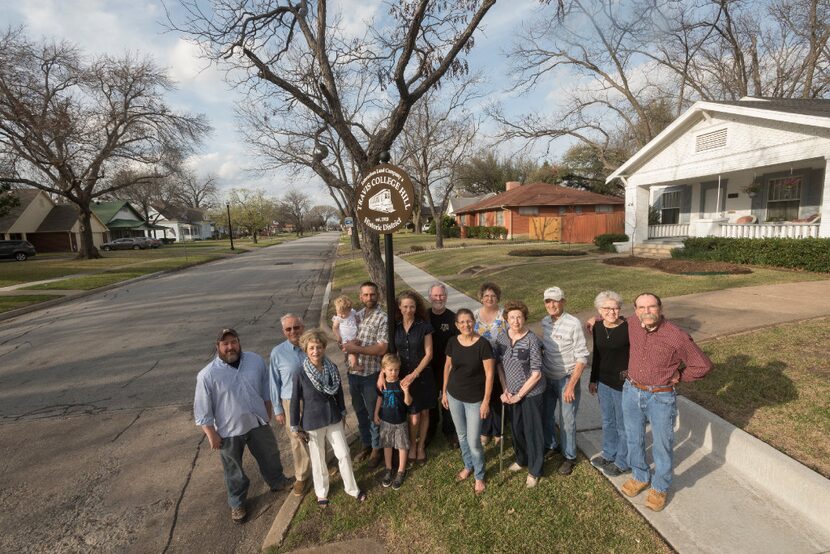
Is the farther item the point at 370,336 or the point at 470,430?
the point at 370,336

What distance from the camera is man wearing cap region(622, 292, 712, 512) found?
300 cm

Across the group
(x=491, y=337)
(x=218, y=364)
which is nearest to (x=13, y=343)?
(x=218, y=364)

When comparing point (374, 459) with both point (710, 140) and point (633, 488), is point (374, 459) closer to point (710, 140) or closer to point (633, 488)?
point (633, 488)

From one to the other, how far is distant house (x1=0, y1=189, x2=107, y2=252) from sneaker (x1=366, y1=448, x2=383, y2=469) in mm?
46605

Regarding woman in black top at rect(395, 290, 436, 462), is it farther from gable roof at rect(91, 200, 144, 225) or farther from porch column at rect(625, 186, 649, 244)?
gable roof at rect(91, 200, 144, 225)

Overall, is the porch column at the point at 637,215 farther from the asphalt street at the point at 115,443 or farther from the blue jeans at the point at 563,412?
the blue jeans at the point at 563,412

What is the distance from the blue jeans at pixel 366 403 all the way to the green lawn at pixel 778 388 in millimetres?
3410

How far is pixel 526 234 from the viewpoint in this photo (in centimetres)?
3541

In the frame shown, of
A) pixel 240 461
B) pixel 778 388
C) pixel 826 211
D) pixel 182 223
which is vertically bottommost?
pixel 240 461

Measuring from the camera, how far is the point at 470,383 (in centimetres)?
342

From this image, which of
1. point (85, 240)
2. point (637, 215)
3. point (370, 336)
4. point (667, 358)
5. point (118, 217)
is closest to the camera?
point (667, 358)

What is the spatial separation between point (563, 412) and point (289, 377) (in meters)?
2.45

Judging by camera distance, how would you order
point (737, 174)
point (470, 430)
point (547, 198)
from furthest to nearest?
point (547, 198)
point (737, 174)
point (470, 430)

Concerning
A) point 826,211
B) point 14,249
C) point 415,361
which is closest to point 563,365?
point 415,361
